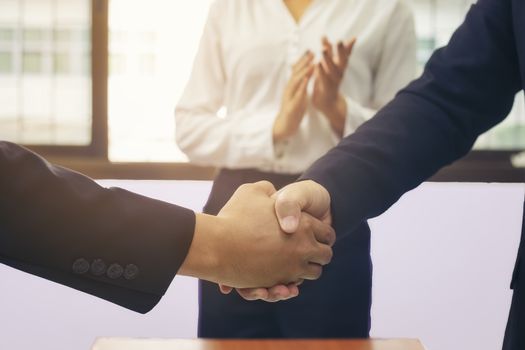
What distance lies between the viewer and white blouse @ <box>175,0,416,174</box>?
6.49ft

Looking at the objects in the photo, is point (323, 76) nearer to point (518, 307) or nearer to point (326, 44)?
point (326, 44)

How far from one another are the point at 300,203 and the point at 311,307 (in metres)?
0.50

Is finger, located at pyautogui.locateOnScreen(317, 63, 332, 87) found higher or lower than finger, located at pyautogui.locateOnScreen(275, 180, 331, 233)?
higher

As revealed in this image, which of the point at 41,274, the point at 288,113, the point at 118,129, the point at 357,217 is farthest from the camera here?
the point at 118,129

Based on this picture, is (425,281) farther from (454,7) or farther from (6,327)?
(6,327)

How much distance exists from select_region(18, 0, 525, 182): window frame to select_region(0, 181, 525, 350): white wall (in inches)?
1.8

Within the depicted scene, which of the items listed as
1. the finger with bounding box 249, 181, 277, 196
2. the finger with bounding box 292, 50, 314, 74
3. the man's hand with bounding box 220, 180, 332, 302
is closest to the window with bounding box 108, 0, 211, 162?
the finger with bounding box 292, 50, 314, 74

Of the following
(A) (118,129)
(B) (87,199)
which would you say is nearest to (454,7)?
(A) (118,129)

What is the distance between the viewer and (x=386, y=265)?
282 cm

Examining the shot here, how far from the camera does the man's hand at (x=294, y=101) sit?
1.99 metres

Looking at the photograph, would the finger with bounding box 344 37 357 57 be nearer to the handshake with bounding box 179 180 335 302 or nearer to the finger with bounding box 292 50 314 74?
the finger with bounding box 292 50 314 74

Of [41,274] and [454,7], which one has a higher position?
[454,7]

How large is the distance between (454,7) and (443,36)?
12cm

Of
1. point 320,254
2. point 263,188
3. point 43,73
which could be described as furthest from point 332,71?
point 43,73
